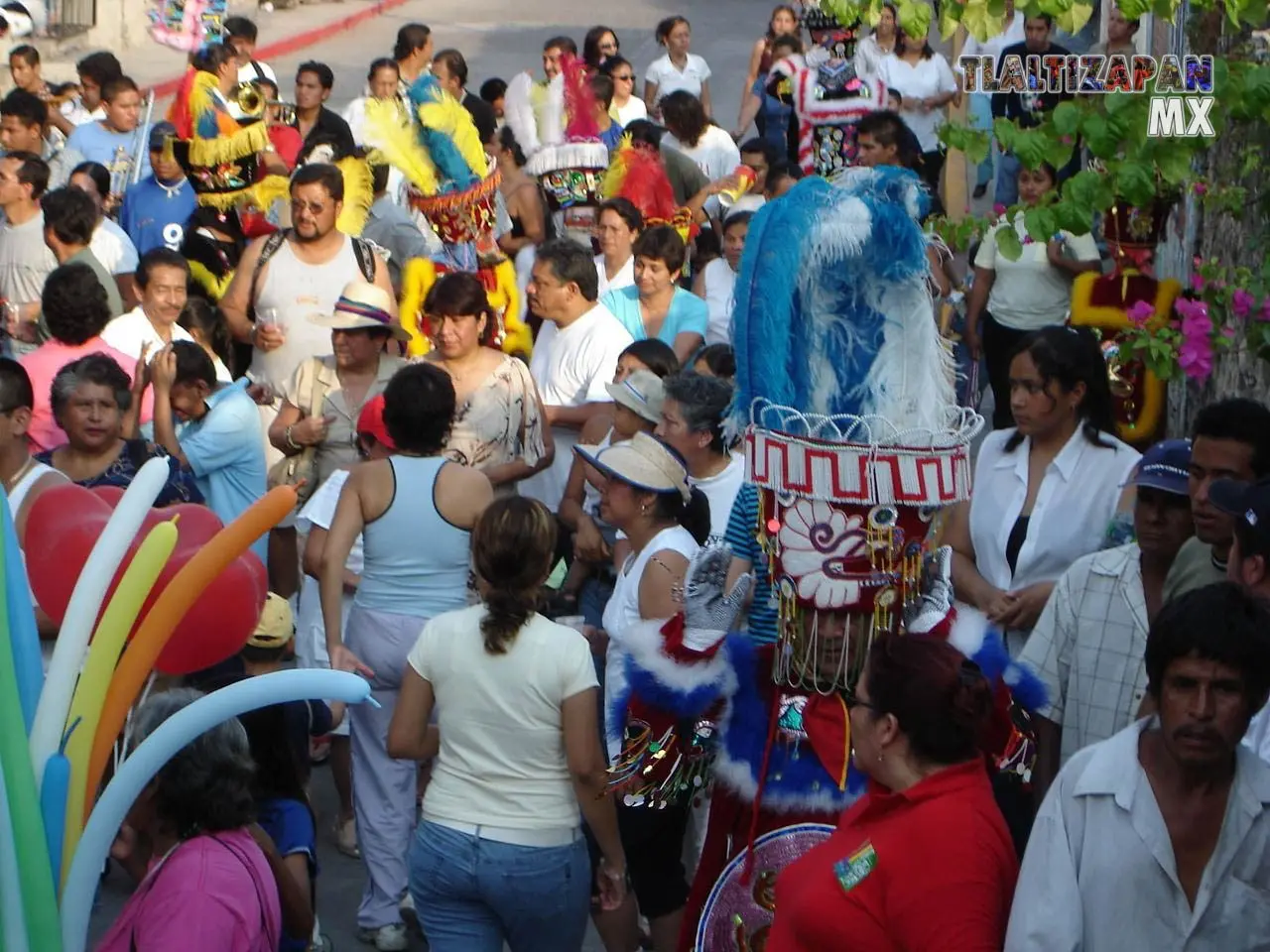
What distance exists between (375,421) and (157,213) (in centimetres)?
435

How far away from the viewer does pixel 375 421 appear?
20.0 ft

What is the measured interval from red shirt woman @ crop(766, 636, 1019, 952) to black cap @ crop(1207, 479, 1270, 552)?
759 millimetres

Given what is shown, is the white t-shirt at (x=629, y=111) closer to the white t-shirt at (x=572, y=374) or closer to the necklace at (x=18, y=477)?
the white t-shirt at (x=572, y=374)

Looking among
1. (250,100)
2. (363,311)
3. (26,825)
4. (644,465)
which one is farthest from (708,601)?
(250,100)

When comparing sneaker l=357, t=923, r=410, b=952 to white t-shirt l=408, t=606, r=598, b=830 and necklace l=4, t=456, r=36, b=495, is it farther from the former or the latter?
necklace l=4, t=456, r=36, b=495

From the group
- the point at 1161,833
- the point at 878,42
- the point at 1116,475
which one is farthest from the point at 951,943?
the point at 878,42

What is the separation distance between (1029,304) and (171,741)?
6585mm

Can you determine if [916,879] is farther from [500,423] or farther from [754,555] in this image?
[500,423]

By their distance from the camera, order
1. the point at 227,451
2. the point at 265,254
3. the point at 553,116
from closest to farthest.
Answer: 1. the point at 227,451
2. the point at 265,254
3. the point at 553,116

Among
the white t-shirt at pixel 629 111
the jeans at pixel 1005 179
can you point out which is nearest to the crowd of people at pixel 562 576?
the white t-shirt at pixel 629 111

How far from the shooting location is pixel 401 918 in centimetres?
590

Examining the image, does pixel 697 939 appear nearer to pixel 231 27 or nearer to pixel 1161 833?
pixel 1161 833

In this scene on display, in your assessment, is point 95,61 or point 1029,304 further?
point 95,61

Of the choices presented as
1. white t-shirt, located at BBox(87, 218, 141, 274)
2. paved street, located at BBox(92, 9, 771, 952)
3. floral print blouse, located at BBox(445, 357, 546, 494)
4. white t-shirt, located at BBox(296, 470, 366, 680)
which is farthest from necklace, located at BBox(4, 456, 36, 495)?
paved street, located at BBox(92, 9, 771, 952)
